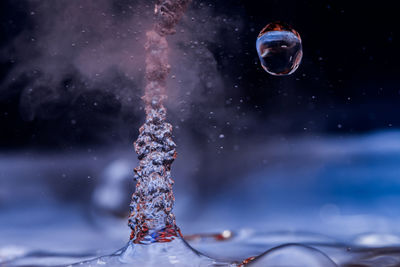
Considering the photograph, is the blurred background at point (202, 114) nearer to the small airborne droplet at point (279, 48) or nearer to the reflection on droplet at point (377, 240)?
the reflection on droplet at point (377, 240)

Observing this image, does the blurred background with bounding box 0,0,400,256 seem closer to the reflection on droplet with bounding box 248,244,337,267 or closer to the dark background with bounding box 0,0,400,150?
the dark background with bounding box 0,0,400,150

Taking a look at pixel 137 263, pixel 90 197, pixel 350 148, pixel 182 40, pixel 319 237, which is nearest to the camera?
pixel 137 263

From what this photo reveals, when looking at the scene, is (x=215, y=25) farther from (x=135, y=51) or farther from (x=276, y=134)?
(x=276, y=134)

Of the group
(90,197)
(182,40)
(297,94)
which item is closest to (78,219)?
(90,197)

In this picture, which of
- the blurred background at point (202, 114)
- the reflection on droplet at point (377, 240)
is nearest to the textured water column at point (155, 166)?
the blurred background at point (202, 114)

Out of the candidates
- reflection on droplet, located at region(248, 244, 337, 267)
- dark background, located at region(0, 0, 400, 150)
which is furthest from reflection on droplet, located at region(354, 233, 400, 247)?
dark background, located at region(0, 0, 400, 150)
